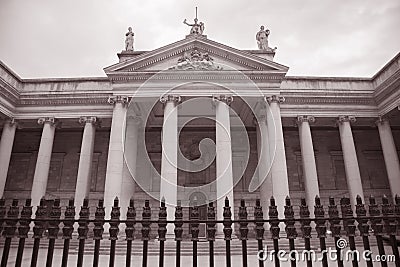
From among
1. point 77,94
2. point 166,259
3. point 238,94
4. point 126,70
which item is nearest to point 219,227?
point 166,259

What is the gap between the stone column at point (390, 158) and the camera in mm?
20484

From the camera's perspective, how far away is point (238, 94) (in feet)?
66.1

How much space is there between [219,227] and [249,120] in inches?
382

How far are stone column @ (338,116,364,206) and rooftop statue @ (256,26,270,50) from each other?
25.5 feet

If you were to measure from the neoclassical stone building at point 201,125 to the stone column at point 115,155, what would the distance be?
0.20 feet

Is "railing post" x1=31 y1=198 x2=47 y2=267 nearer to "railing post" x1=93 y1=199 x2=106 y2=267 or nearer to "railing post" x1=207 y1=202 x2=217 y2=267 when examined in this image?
"railing post" x1=93 y1=199 x2=106 y2=267

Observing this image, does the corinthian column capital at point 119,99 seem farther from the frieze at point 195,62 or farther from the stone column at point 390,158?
the stone column at point 390,158

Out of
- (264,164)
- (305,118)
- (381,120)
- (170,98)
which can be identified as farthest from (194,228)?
(381,120)

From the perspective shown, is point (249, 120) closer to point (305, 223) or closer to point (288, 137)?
point (288, 137)

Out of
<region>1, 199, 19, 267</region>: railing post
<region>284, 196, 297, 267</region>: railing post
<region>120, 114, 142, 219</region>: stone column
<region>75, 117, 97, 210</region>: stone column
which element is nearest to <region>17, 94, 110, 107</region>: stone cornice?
<region>75, 117, 97, 210</region>: stone column

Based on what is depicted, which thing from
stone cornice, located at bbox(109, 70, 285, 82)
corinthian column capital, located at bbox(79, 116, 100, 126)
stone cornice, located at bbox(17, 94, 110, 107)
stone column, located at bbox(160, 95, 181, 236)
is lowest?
stone column, located at bbox(160, 95, 181, 236)

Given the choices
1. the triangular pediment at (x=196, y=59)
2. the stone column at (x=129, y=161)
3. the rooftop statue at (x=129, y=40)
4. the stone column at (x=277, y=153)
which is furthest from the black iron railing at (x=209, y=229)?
the rooftop statue at (x=129, y=40)

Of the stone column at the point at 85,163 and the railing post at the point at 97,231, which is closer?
the railing post at the point at 97,231

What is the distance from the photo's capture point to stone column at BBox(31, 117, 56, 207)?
20125 millimetres
